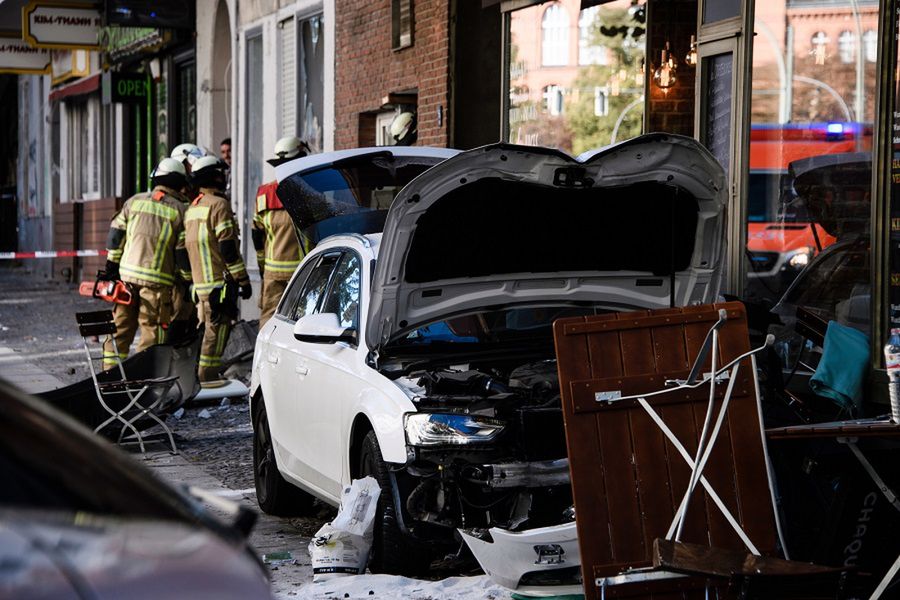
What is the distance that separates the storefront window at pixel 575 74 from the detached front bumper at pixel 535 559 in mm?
A: 6897

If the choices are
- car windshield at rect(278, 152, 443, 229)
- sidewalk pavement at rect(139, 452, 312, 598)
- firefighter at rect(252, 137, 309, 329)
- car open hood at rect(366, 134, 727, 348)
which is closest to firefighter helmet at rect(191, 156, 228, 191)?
firefighter at rect(252, 137, 309, 329)

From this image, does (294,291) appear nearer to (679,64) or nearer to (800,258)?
(800,258)

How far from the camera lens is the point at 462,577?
636 centimetres

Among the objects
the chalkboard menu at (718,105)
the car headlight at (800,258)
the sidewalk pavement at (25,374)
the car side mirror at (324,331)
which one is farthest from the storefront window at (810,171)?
the sidewalk pavement at (25,374)

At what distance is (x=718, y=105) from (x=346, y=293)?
12.5ft

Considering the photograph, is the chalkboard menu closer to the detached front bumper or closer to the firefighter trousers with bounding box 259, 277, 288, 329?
the firefighter trousers with bounding box 259, 277, 288, 329

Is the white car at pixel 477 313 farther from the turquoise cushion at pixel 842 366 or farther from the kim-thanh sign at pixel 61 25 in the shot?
the kim-thanh sign at pixel 61 25

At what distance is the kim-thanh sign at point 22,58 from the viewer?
31.3m

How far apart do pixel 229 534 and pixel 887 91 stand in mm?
6548

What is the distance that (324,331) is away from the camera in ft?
23.1

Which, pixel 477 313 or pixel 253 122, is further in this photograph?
pixel 253 122

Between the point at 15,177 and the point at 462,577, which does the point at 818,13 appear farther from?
the point at 15,177

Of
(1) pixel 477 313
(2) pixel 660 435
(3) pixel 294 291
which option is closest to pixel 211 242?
(3) pixel 294 291

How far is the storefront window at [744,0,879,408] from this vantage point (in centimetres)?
860
